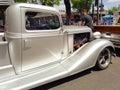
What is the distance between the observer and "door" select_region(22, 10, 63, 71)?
4.00 metres

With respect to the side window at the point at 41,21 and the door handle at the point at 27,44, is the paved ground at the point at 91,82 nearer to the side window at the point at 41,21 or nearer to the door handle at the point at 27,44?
the door handle at the point at 27,44

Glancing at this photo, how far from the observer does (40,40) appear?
13.8 feet

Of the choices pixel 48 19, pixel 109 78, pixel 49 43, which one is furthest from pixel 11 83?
pixel 109 78

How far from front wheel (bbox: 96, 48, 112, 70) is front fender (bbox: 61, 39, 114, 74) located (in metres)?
0.30

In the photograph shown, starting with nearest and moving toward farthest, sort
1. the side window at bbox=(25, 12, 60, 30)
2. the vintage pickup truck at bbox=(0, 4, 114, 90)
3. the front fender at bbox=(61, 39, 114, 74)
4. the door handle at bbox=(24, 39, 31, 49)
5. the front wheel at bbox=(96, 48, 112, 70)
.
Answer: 1. the vintage pickup truck at bbox=(0, 4, 114, 90)
2. the door handle at bbox=(24, 39, 31, 49)
3. the side window at bbox=(25, 12, 60, 30)
4. the front fender at bbox=(61, 39, 114, 74)
5. the front wheel at bbox=(96, 48, 112, 70)

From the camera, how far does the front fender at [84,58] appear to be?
4512mm

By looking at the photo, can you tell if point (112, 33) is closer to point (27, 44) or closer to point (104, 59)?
point (104, 59)

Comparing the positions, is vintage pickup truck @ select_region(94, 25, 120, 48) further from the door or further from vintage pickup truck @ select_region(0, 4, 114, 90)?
the door

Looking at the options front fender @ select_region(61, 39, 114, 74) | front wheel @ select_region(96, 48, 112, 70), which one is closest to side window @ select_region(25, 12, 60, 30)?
front fender @ select_region(61, 39, 114, 74)

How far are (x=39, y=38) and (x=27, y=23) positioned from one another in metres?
0.42

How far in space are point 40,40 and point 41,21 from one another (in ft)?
1.58

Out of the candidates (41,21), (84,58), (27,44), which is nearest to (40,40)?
(27,44)

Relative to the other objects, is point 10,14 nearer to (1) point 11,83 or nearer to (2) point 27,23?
(2) point 27,23

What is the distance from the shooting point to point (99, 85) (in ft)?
14.7
